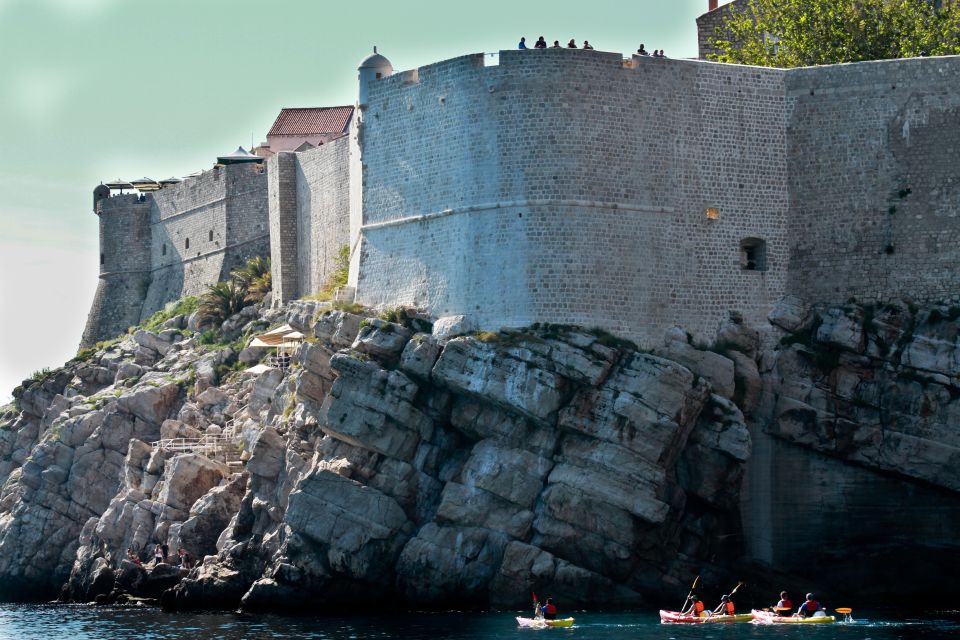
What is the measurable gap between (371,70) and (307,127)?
2551 centimetres

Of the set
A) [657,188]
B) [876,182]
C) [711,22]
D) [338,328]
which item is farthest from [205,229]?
[876,182]

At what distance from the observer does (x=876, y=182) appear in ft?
175

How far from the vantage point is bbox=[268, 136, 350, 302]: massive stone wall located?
198ft

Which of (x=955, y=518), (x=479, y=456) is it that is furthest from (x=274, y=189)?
(x=955, y=518)

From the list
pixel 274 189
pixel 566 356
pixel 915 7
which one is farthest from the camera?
pixel 274 189

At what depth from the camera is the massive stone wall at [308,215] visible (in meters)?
60.5

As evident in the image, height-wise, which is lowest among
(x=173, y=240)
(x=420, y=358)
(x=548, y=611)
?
(x=548, y=611)

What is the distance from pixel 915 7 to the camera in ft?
195

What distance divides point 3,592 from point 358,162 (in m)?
15.8

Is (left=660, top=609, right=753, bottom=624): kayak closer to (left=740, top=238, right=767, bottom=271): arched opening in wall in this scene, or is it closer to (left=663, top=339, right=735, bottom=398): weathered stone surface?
(left=663, top=339, right=735, bottom=398): weathered stone surface

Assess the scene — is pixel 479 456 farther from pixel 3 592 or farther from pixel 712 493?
pixel 3 592

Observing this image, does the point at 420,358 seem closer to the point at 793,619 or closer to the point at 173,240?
the point at 793,619

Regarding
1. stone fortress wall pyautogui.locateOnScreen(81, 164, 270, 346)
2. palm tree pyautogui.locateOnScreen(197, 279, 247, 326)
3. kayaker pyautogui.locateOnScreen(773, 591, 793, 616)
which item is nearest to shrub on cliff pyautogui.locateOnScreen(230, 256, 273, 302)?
palm tree pyautogui.locateOnScreen(197, 279, 247, 326)

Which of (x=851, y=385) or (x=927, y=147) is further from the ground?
(x=927, y=147)
